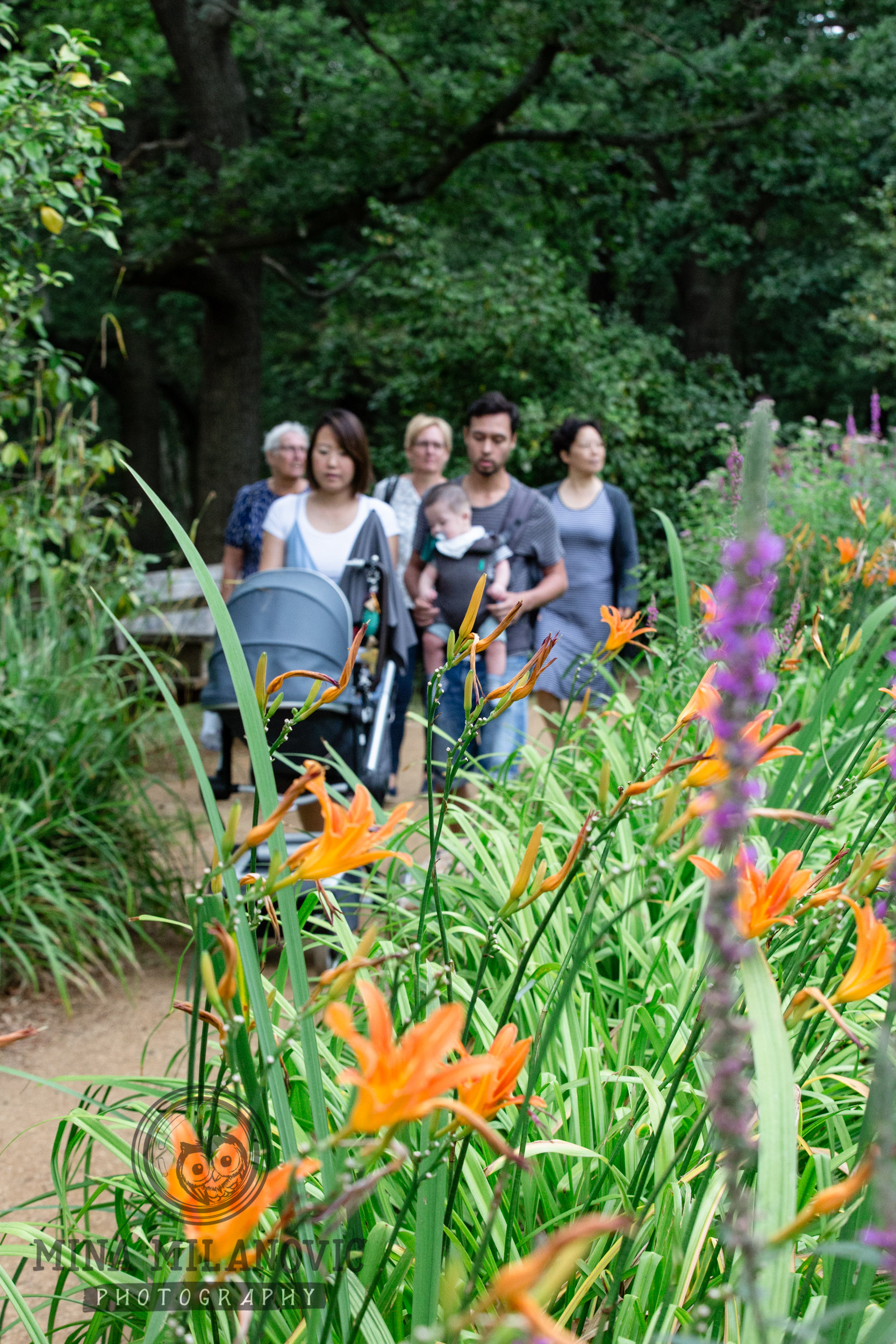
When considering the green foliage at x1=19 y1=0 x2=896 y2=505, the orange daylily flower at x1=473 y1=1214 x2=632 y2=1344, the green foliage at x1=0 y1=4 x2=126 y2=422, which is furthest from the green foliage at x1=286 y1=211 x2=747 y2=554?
the orange daylily flower at x1=473 y1=1214 x2=632 y2=1344

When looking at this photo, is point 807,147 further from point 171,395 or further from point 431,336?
point 171,395

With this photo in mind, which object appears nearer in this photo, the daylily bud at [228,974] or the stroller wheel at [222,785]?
the daylily bud at [228,974]

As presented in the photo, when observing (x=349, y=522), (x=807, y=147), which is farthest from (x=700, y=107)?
(x=349, y=522)

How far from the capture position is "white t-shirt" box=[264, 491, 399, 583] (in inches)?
159

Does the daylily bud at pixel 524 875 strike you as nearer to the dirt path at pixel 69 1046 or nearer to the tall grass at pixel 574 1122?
the tall grass at pixel 574 1122

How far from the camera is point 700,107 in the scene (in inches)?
413

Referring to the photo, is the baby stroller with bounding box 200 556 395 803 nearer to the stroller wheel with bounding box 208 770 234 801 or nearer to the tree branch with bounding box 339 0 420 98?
the stroller wheel with bounding box 208 770 234 801

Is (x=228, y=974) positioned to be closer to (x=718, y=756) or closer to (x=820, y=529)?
(x=718, y=756)

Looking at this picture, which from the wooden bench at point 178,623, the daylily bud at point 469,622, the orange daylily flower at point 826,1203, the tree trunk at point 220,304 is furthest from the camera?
the tree trunk at point 220,304

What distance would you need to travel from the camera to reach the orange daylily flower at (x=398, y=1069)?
1.96ft

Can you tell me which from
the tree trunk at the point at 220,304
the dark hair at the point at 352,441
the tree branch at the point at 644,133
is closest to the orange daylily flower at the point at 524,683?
the dark hair at the point at 352,441

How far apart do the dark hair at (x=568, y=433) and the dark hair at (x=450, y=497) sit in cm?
89

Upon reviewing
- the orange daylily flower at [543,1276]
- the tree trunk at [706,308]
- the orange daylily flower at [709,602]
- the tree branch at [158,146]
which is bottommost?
the orange daylily flower at [543,1276]
